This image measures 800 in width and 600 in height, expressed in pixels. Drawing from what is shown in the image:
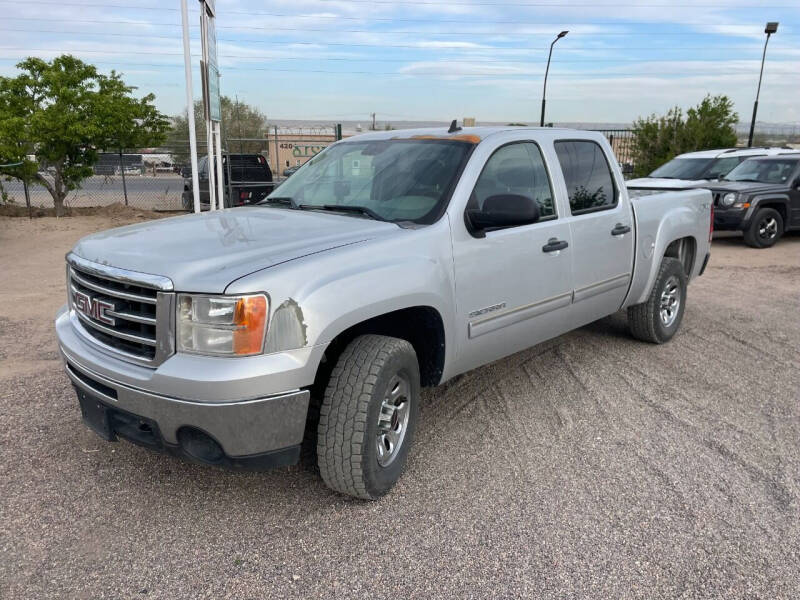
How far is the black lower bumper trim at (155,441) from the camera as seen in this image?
285cm

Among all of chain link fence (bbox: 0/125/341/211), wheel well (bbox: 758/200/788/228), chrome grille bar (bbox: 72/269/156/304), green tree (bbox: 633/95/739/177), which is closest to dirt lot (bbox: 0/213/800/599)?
chrome grille bar (bbox: 72/269/156/304)

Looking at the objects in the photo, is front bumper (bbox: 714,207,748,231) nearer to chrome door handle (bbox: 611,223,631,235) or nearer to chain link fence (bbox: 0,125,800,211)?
chain link fence (bbox: 0,125,800,211)

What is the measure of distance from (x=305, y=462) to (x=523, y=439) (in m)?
1.33

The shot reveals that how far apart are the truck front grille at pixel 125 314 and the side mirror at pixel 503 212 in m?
1.74

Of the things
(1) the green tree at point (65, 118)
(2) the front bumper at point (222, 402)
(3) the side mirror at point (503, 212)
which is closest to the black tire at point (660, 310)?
(3) the side mirror at point (503, 212)

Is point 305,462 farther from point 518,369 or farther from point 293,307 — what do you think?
point 518,369

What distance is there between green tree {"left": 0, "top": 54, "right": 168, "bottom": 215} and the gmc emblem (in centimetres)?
1220

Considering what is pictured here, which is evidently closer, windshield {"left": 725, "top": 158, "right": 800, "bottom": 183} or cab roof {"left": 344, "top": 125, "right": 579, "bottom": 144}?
cab roof {"left": 344, "top": 125, "right": 579, "bottom": 144}

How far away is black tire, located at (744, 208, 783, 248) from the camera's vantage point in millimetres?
11656

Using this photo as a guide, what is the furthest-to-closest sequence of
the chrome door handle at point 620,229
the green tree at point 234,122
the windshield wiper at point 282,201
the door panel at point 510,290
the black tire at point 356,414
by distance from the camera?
the green tree at point 234,122, the chrome door handle at point 620,229, the windshield wiper at point 282,201, the door panel at point 510,290, the black tire at point 356,414

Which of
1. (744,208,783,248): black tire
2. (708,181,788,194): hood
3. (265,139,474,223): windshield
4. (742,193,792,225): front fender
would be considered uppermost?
(265,139,474,223): windshield

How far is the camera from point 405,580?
276cm

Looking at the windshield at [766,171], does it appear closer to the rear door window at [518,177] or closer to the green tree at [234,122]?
the rear door window at [518,177]

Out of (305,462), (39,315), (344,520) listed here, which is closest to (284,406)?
(344,520)
